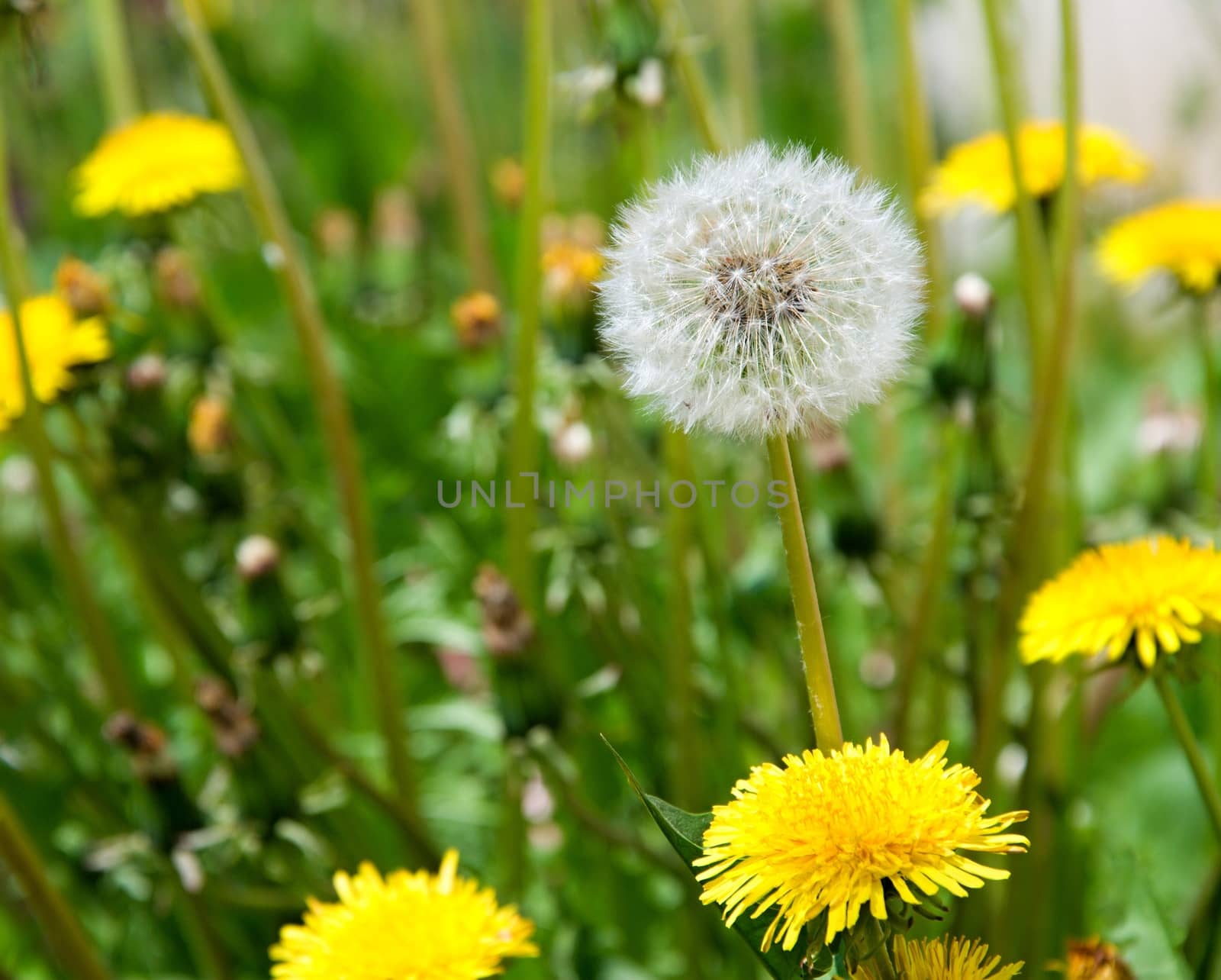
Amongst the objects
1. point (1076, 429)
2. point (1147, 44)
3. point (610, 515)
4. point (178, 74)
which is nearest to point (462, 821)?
point (610, 515)

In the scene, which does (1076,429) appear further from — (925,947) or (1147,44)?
(1147,44)

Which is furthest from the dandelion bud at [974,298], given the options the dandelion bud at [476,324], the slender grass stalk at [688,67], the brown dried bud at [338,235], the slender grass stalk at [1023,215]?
the brown dried bud at [338,235]

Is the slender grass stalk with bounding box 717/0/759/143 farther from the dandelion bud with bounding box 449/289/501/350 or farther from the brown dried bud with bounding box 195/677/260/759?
the brown dried bud with bounding box 195/677/260/759

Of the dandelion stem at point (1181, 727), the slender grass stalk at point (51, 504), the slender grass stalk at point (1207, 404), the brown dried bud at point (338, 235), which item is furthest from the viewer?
the brown dried bud at point (338, 235)

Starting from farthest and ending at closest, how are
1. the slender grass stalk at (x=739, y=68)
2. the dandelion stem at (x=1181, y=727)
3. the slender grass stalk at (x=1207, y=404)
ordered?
the slender grass stalk at (x=739, y=68) < the slender grass stalk at (x=1207, y=404) < the dandelion stem at (x=1181, y=727)

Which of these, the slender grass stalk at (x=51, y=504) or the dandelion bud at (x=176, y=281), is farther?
the dandelion bud at (x=176, y=281)

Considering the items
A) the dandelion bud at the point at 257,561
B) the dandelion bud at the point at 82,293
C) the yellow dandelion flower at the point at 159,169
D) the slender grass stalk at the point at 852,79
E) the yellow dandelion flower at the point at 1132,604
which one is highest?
the slender grass stalk at the point at 852,79

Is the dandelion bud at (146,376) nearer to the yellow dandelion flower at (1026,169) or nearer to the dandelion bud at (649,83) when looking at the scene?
the dandelion bud at (649,83)

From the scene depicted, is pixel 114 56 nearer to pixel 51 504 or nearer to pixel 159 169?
pixel 159 169
